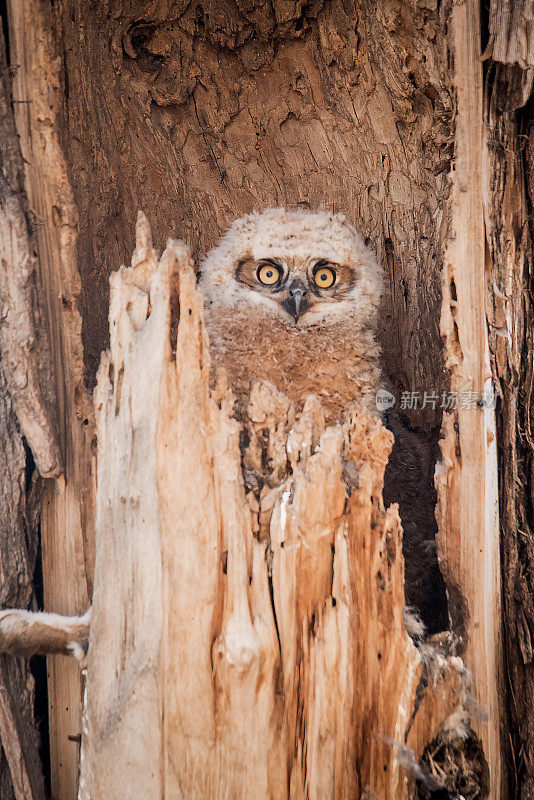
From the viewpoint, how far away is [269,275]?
2.09 metres

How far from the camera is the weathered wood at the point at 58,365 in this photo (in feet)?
5.96

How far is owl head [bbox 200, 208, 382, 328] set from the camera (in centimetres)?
205

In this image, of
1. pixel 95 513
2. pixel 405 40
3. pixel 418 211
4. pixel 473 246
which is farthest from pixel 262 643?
pixel 405 40

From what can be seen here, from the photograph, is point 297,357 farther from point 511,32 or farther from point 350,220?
point 511,32

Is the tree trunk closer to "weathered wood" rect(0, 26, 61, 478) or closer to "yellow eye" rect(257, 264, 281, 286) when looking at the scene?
"weathered wood" rect(0, 26, 61, 478)

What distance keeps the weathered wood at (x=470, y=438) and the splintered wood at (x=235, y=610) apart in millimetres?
130

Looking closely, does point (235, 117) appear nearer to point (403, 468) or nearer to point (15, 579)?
point (403, 468)

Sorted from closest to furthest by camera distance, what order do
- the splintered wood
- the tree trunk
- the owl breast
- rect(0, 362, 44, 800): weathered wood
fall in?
the splintered wood, the tree trunk, rect(0, 362, 44, 800): weathered wood, the owl breast

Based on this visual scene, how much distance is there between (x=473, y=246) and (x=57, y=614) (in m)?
1.55

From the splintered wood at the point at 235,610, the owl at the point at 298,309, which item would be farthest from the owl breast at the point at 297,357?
the splintered wood at the point at 235,610

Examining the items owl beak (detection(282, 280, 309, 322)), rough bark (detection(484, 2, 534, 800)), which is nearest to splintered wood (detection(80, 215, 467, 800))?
rough bark (detection(484, 2, 534, 800))

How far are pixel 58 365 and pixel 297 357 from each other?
0.72 m

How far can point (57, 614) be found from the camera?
1.83 m

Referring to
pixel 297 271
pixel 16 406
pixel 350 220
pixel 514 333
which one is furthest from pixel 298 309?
pixel 16 406
